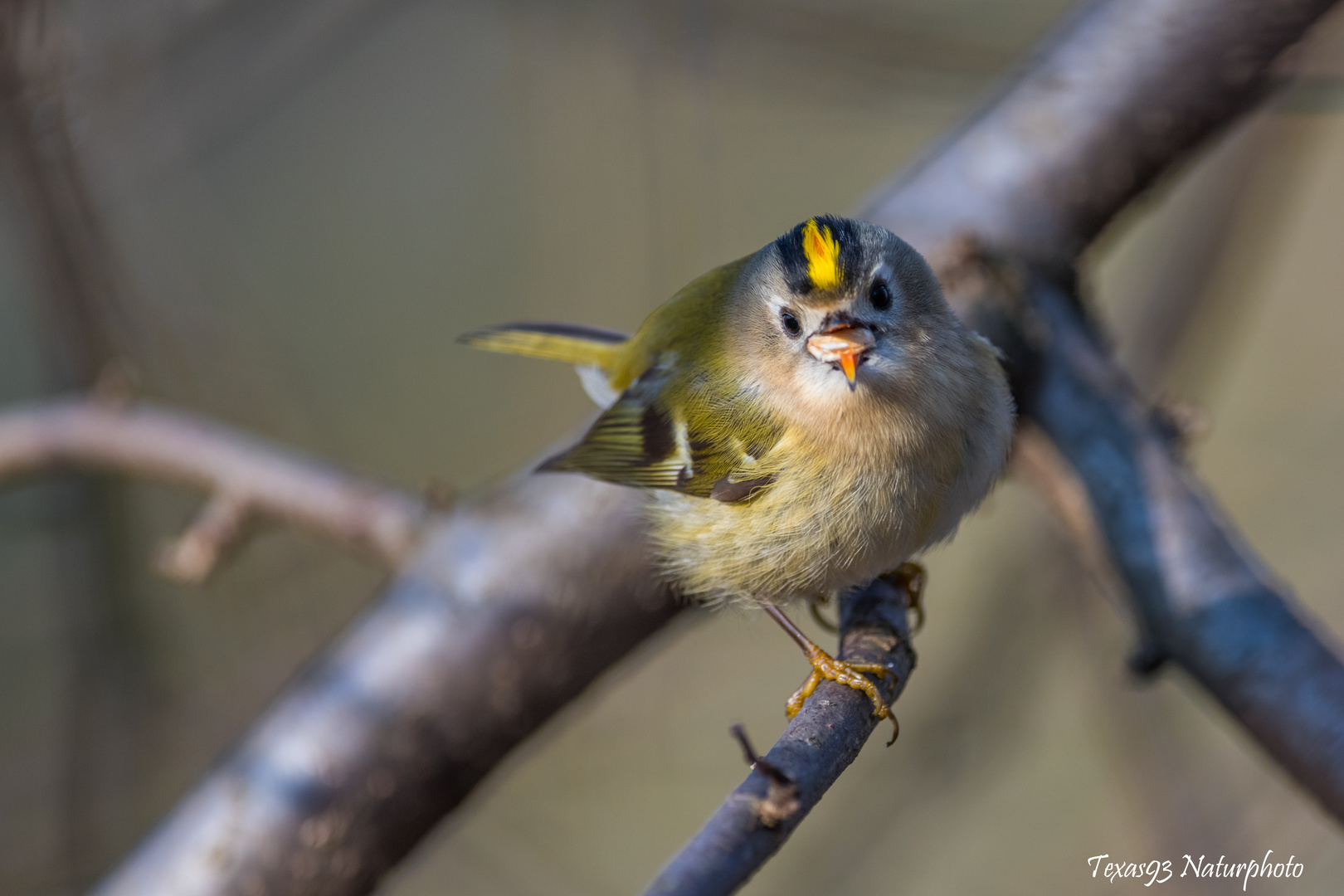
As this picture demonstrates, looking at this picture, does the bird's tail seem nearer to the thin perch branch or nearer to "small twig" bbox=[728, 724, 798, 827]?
the thin perch branch

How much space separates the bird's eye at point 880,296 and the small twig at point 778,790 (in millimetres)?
427

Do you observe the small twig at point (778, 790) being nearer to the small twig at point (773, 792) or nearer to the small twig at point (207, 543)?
the small twig at point (773, 792)

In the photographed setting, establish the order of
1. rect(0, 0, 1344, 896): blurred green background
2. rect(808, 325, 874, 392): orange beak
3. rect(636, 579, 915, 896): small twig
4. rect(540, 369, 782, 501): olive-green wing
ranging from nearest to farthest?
rect(636, 579, 915, 896): small twig
rect(808, 325, 874, 392): orange beak
rect(540, 369, 782, 501): olive-green wing
rect(0, 0, 1344, 896): blurred green background

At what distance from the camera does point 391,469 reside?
410 centimetres

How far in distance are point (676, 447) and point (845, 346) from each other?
15.2 inches

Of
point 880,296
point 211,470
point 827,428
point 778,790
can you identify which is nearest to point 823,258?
point 880,296

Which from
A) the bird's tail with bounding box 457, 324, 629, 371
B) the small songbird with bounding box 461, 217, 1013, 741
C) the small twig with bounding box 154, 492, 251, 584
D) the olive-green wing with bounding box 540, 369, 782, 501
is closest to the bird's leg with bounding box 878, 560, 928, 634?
the small songbird with bounding box 461, 217, 1013, 741

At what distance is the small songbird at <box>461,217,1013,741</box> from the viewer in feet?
4.22

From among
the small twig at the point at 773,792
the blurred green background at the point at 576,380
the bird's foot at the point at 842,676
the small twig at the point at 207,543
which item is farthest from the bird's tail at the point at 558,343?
the small twig at the point at 773,792

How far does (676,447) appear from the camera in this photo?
60.9 inches

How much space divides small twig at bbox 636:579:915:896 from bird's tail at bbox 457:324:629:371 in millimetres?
847

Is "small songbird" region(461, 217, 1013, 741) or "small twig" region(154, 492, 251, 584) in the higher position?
"small songbird" region(461, 217, 1013, 741)

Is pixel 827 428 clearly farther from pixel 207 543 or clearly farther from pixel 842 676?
pixel 207 543

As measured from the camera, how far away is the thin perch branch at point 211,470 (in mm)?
1892
